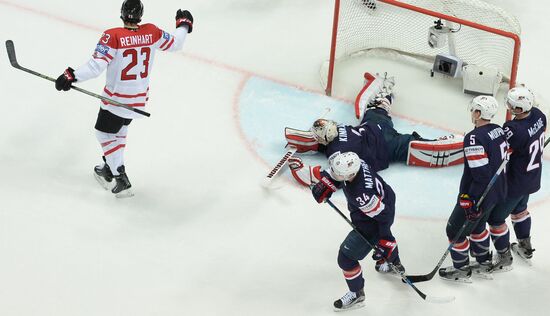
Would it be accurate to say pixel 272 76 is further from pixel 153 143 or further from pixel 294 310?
pixel 294 310

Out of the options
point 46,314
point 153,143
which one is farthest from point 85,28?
point 46,314

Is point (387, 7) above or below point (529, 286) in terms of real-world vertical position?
above

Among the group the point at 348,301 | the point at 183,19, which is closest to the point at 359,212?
the point at 348,301

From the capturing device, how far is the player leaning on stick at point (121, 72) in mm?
5031

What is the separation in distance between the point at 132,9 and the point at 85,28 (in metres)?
2.40

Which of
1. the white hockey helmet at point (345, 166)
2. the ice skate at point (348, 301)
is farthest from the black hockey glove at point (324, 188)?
the ice skate at point (348, 301)

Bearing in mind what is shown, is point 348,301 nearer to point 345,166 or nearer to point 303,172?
point 345,166

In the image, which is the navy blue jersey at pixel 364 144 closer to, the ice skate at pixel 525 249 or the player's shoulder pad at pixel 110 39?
the ice skate at pixel 525 249

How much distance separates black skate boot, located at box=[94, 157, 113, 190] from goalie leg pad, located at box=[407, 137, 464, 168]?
1.85 metres

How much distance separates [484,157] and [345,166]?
0.72 m

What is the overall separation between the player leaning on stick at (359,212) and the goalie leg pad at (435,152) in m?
1.15

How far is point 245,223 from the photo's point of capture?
5.42 metres

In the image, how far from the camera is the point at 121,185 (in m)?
5.59

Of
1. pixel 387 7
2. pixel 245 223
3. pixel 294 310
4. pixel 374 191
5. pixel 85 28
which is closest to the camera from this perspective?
pixel 374 191
